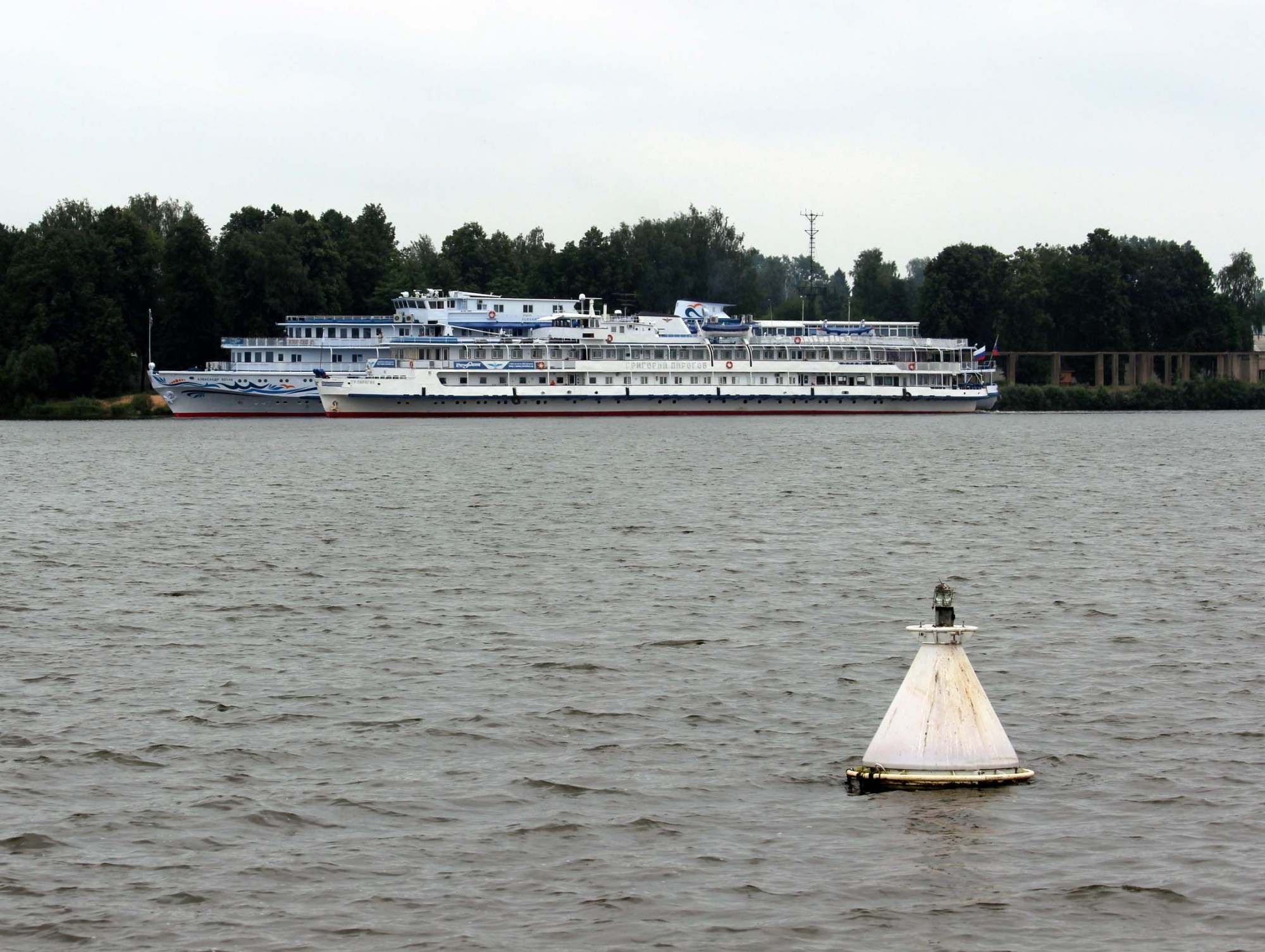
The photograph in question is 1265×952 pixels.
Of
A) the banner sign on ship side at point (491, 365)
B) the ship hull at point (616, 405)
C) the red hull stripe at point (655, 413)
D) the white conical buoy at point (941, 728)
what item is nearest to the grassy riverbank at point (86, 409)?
the red hull stripe at point (655, 413)

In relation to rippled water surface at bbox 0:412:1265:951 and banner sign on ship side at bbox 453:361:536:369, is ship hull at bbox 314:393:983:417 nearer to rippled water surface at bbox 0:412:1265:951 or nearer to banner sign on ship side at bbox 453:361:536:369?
banner sign on ship side at bbox 453:361:536:369

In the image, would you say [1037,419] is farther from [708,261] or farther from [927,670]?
[927,670]

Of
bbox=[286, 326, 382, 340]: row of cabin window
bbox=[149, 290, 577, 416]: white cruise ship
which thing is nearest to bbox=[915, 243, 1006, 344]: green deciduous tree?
bbox=[149, 290, 577, 416]: white cruise ship

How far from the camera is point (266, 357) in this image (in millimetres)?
102688

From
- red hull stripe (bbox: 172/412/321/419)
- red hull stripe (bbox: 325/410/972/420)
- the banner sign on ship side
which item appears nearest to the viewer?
the banner sign on ship side

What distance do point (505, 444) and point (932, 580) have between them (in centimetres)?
4558

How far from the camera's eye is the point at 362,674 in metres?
17.2

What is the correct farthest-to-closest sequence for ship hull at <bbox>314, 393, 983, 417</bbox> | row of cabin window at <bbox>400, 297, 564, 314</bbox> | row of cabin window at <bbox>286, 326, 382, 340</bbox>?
row of cabin window at <bbox>400, 297, 564, 314</bbox>
row of cabin window at <bbox>286, 326, 382, 340</bbox>
ship hull at <bbox>314, 393, 983, 417</bbox>

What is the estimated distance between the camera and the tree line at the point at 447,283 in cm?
10106

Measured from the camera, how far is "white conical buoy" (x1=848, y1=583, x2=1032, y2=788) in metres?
12.0

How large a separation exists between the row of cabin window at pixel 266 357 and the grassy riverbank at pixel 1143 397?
154 feet

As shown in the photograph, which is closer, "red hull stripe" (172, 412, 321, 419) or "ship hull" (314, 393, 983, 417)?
"ship hull" (314, 393, 983, 417)

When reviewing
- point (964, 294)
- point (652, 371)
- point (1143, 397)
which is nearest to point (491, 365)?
point (652, 371)

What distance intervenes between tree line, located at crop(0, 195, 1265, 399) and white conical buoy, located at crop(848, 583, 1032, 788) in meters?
93.1
